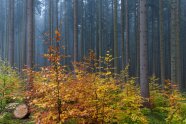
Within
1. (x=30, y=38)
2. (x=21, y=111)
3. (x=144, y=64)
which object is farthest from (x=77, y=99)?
(x=30, y=38)

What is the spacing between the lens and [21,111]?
1072cm

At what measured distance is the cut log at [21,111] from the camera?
1062cm

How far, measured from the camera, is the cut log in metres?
10.6

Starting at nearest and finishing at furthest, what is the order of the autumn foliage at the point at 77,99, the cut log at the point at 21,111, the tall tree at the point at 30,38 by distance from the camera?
the autumn foliage at the point at 77,99
the cut log at the point at 21,111
the tall tree at the point at 30,38

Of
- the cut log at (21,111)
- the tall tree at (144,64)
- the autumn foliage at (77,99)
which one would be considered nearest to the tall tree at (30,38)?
the cut log at (21,111)

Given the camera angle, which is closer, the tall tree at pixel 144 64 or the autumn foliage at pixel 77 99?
the autumn foliage at pixel 77 99

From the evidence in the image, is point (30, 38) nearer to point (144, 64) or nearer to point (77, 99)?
point (144, 64)

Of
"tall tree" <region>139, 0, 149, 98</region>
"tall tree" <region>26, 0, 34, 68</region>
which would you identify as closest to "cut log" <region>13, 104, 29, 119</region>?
"tall tree" <region>26, 0, 34, 68</region>

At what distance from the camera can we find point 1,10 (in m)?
54.1

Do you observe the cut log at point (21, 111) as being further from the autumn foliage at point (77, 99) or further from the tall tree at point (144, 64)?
the tall tree at point (144, 64)

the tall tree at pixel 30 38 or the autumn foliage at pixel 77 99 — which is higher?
the tall tree at pixel 30 38

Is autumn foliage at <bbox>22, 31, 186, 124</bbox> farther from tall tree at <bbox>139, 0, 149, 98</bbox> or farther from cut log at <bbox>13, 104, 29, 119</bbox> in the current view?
tall tree at <bbox>139, 0, 149, 98</bbox>

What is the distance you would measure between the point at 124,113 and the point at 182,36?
3342 centimetres

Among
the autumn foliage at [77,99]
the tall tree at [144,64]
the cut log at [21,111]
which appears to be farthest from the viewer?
the tall tree at [144,64]
